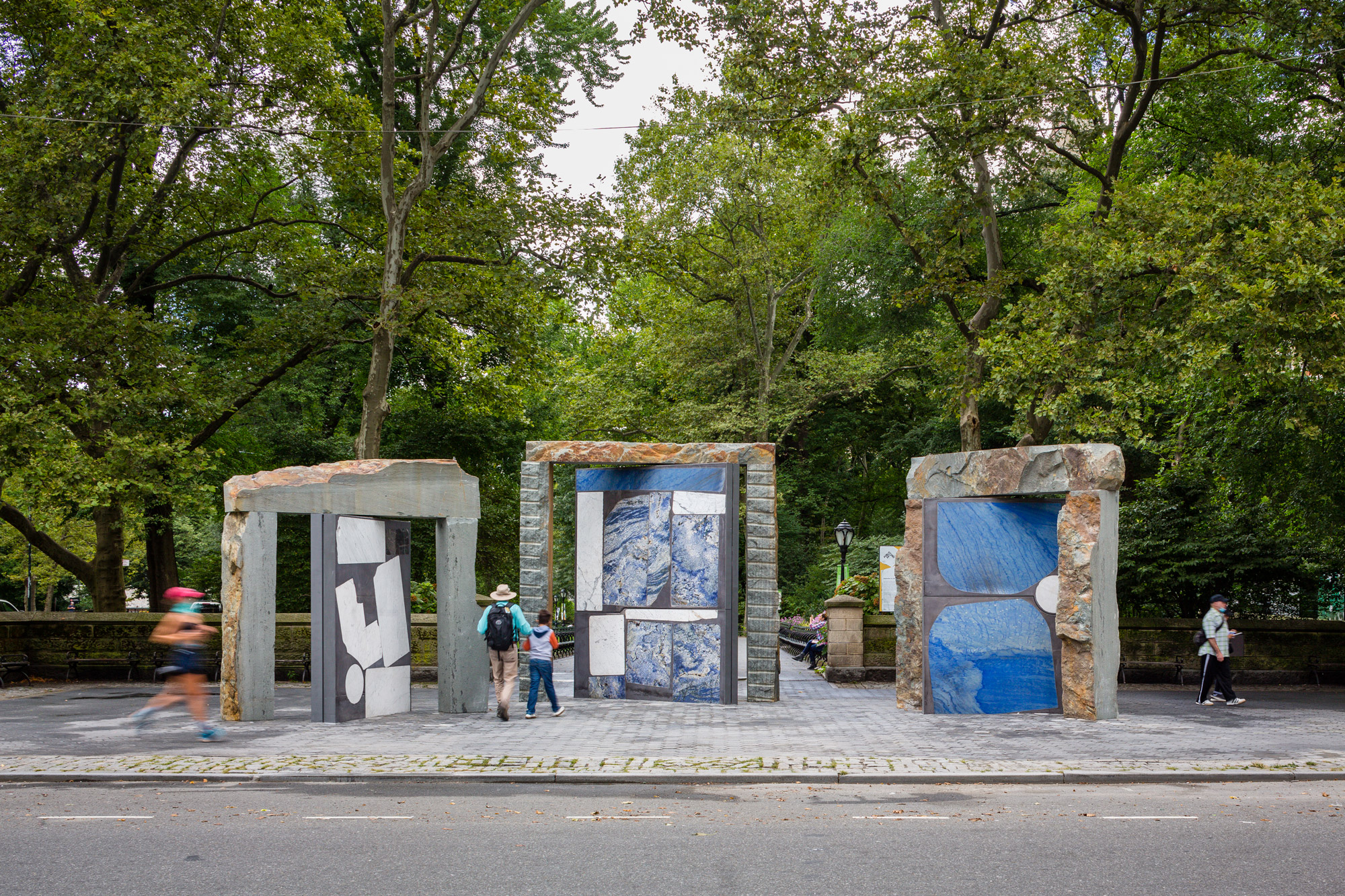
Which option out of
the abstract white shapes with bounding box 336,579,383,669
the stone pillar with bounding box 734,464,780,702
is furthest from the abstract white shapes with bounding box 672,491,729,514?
the abstract white shapes with bounding box 336,579,383,669

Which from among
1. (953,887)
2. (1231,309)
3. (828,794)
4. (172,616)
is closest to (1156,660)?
(1231,309)

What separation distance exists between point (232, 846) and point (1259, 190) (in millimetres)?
15737

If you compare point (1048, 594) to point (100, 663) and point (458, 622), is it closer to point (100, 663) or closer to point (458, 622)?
point (458, 622)

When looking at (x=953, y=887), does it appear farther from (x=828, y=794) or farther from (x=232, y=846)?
(x=232, y=846)

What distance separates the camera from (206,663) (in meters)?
18.6

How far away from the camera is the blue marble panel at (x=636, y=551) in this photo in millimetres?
14852

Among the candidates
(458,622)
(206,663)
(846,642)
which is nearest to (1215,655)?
(846,642)

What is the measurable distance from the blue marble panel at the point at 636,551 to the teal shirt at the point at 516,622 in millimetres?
2062

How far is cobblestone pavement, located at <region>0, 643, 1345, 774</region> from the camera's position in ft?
31.5

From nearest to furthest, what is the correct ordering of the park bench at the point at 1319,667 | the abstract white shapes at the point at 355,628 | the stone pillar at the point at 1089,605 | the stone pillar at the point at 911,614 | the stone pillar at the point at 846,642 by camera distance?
the abstract white shapes at the point at 355,628 < the stone pillar at the point at 1089,605 < the stone pillar at the point at 911,614 < the park bench at the point at 1319,667 < the stone pillar at the point at 846,642

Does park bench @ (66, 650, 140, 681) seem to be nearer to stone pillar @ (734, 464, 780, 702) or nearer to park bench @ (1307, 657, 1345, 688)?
stone pillar @ (734, 464, 780, 702)

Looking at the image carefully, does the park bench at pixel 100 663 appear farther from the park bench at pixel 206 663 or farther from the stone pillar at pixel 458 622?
the stone pillar at pixel 458 622

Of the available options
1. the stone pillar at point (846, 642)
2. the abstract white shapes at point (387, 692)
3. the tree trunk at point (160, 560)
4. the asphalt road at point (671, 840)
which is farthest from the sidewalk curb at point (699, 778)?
the tree trunk at point (160, 560)

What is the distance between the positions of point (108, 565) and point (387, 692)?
1156 cm
